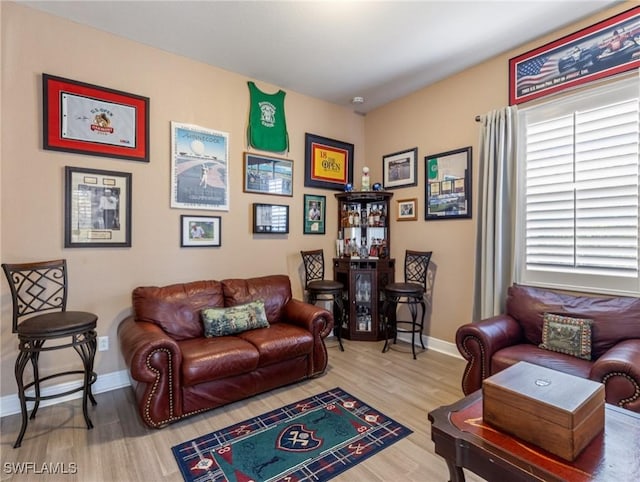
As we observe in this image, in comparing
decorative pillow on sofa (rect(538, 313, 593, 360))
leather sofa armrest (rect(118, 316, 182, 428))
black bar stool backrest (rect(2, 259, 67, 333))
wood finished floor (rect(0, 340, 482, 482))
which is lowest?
wood finished floor (rect(0, 340, 482, 482))

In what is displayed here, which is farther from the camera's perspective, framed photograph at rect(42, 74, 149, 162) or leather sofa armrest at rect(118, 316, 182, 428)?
framed photograph at rect(42, 74, 149, 162)

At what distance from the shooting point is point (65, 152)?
2562mm

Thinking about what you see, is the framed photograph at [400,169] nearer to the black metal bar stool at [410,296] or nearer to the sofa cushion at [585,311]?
the black metal bar stool at [410,296]

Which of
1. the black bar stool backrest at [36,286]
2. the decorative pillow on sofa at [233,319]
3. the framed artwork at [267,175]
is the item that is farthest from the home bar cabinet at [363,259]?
the black bar stool backrest at [36,286]

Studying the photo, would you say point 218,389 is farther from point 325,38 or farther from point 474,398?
point 325,38

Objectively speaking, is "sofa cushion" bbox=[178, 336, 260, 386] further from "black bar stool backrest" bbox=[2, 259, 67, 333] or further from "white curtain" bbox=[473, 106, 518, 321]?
"white curtain" bbox=[473, 106, 518, 321]

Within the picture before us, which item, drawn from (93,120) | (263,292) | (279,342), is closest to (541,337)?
(279,342)

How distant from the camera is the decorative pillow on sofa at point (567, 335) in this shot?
222 cm

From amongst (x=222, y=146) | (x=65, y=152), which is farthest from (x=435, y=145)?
(x=65, y=152)

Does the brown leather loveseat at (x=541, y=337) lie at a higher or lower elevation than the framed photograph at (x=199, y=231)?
lower

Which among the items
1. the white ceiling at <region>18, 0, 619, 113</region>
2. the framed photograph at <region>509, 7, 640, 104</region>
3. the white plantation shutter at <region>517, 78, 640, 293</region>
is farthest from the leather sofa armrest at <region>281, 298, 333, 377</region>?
the framed photograph at <region>509, 7, 640, 104</region>

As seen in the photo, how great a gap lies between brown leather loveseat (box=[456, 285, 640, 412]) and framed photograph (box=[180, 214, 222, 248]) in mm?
2478

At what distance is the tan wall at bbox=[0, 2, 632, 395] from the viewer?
2.41 metres

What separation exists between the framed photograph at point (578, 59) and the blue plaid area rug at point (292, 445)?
10.1 ft
